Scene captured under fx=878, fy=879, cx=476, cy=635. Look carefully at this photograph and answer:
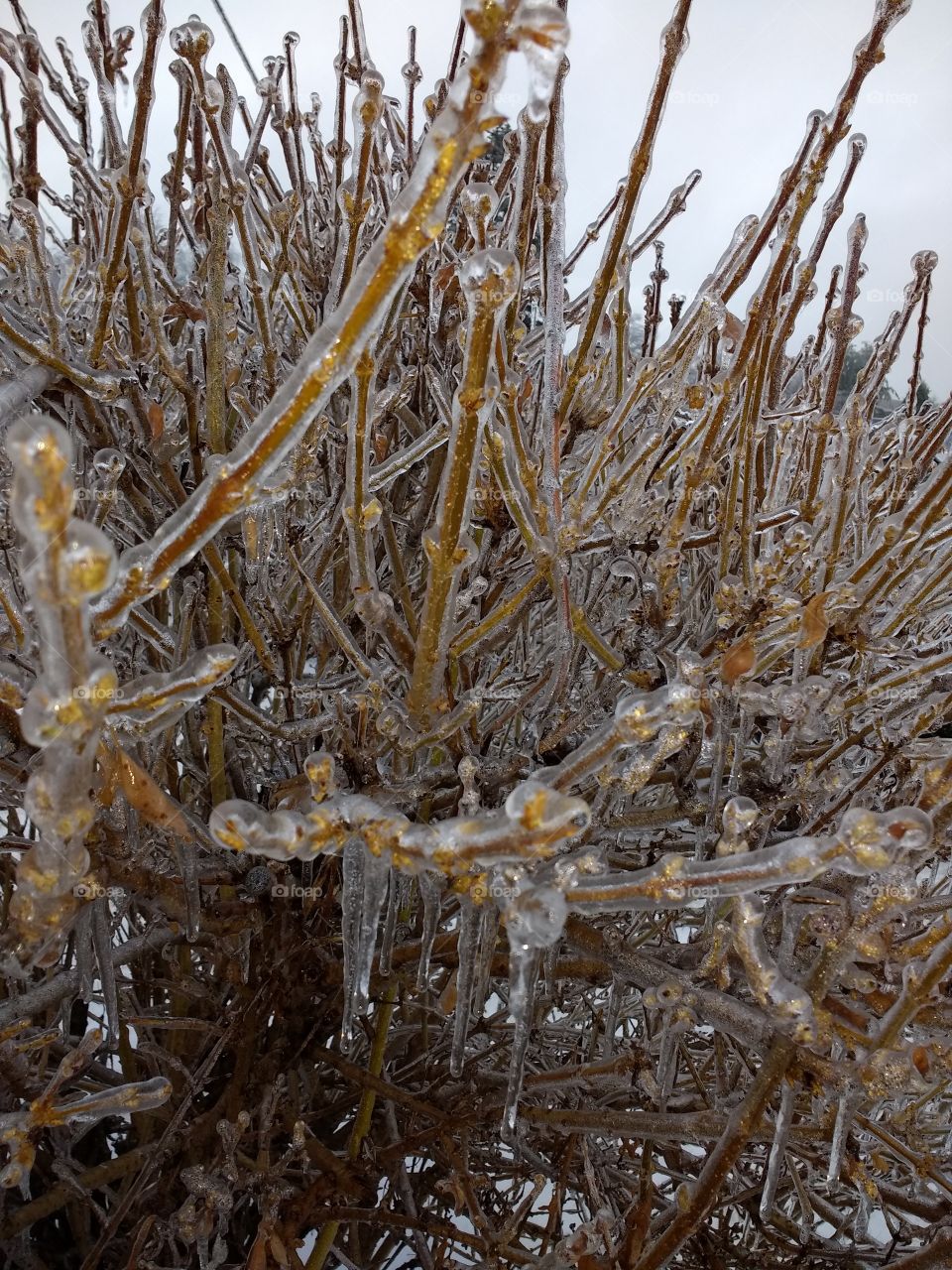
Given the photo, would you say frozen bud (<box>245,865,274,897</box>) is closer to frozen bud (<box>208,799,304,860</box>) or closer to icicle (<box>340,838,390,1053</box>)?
icicle (<box>340,838,390,1053</box>)

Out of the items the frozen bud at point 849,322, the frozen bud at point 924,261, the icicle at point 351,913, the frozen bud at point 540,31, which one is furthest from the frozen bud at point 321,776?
the frozen bud at point 924,261

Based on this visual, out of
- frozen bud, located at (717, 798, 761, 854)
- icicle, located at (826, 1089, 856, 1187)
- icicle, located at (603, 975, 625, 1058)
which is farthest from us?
icicle, located at (603, 975, 625, 1058)

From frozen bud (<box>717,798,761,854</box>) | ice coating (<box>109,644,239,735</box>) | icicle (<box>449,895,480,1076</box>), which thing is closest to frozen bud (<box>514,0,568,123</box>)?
ice coating (<box>109,644,239,735</box>)

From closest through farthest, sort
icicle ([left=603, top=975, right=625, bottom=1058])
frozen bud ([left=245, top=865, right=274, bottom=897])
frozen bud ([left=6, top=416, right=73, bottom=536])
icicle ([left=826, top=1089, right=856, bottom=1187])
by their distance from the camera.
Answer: frozen bud ([left=6, top=416, right=73, bottom=536]) → icicle ([left=826, top=1089, right=856, bottom=1187]) → frozen bud ([left=245, top=865, right=274, bottom=897]) → icicle ([left=603, top=975, right=625, bottom=1058])

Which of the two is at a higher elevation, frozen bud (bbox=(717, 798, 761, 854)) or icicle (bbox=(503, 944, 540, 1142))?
frozen bud (bbox=(717, 798, 761, 854))

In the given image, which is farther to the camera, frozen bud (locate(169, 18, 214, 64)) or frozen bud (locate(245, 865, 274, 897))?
frozen bud (locate(245, 865, 274, 897))

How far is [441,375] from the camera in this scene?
1618 mm

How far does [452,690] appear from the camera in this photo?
49.8 inches

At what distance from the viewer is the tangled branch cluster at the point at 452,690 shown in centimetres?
70

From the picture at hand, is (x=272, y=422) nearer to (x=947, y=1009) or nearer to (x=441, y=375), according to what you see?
(x=947, y=1009)

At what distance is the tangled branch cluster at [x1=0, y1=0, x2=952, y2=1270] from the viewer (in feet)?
2.29

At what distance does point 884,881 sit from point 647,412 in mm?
1370

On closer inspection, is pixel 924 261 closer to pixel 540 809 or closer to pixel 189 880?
pixel 540 809

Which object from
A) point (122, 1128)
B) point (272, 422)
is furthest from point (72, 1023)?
point (272, 422)
